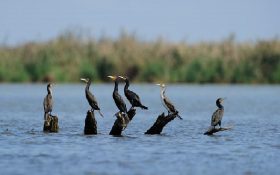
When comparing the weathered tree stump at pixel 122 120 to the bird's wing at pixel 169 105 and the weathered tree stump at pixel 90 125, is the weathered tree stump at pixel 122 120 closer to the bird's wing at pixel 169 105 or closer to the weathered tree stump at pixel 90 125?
the weathered tree stump at pixel 90 125

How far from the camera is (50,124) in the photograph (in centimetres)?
2277

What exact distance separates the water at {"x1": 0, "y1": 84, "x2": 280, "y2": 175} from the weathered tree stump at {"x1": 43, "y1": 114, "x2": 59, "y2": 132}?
222 millimetres

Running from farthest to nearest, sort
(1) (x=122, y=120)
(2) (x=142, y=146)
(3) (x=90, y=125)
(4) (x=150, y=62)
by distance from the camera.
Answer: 1. (4) (x=150, y=62)
2. (3) (x=90, y=125)
3. (1) (x=122, y=120)
4. (2) (x=142, y=146)

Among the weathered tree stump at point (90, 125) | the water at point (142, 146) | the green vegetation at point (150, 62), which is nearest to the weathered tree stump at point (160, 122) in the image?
the water at point (142, 146)

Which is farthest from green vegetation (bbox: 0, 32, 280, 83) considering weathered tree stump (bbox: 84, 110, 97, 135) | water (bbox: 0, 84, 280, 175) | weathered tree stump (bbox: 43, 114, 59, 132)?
weathered tree stump (bbox: 84, 110, 97, 135)

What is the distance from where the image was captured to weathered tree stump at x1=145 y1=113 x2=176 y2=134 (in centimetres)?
2133

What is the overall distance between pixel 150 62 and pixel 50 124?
31.3m

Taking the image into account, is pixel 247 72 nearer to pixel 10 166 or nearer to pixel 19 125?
pixel 19 125

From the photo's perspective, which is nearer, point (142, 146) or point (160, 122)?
point (142, 146)

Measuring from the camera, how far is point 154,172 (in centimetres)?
1641

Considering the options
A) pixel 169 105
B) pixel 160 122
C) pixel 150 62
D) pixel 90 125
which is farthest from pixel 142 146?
pixel 150 62

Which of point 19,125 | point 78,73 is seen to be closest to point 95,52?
point 78,73

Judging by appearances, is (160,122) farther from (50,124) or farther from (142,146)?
(50,124)

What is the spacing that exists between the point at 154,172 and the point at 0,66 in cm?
3855
